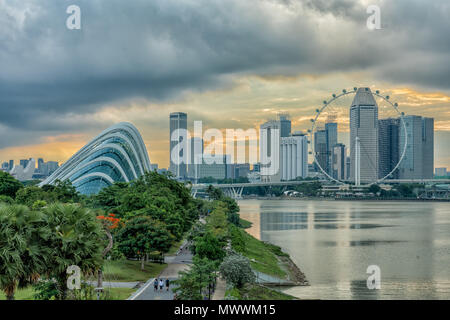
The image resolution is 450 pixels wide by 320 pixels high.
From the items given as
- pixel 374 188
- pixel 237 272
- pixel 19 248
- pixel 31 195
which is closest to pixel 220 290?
pixel 237 272

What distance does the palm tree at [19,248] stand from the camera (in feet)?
31.7

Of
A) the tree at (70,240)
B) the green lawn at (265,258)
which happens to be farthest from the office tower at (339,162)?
the tree at (70,240)

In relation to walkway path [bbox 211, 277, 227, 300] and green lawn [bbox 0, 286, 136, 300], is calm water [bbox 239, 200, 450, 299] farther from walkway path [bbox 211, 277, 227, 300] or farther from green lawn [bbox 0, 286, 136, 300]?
green lawn [bbox 0, 286, 136, 300]

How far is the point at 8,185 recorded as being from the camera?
42781 mm

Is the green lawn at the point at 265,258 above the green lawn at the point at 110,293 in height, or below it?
below

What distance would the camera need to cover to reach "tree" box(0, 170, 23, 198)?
42438 millimetres

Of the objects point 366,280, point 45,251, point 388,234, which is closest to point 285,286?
point 366,280

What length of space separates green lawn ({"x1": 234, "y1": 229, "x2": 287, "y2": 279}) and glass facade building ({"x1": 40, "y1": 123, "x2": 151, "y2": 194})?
2089 centimetres

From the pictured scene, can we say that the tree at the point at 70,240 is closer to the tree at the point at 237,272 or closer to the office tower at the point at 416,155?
the tree at the point at 237,272

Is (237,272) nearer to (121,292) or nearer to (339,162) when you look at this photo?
(121,292)

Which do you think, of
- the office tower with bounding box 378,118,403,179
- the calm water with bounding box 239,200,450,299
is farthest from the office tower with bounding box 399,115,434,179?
the calm water with bounding box 239,200,450,299

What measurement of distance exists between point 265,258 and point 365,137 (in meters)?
108

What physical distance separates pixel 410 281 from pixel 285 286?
23.1ft

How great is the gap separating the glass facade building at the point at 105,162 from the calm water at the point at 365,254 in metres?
16.5
